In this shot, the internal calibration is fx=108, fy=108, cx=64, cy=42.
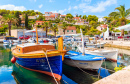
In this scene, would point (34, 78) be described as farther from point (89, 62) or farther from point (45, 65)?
point (89, 62)

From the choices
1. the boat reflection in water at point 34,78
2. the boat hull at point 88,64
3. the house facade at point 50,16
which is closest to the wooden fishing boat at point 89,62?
the boat hull at point 88,64

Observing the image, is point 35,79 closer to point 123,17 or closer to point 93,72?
point 93,72

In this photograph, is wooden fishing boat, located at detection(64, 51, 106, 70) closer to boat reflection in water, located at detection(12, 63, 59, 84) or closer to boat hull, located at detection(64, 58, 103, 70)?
boat hull, located at detection(64, 58, 103, 70)

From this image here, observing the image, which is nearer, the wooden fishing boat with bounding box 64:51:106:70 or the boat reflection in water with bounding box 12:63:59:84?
→ the boat reflection in water with bounding box 12:63:59:84

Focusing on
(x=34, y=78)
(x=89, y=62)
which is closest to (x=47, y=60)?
(x=34, y=78)

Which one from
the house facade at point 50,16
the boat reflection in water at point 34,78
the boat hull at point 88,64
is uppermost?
the house facade at point 50,16

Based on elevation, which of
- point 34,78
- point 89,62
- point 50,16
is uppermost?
point 50,16

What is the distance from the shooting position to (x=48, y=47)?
36.4 ft

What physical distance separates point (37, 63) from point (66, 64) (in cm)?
434

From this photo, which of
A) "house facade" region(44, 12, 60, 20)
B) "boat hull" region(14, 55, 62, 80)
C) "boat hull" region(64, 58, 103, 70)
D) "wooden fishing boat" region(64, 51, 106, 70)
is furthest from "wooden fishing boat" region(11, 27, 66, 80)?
"house facade" region(44, 12, 60, 20)

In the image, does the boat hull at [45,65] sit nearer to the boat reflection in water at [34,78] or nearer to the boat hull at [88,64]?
the boat reflection in water at [34,78]

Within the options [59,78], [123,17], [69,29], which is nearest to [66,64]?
[59,78]

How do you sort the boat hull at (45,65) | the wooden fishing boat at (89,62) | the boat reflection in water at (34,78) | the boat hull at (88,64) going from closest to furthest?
the boat hull at (45,65) < the boat reflection in water at (34,78) < the wooden fishing boat at (89,62) < the boat hull at (88,64)

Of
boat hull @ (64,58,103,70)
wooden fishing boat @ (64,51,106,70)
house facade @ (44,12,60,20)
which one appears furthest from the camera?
house facade @ (44,12,60,20)
